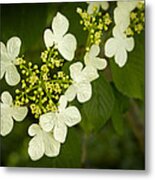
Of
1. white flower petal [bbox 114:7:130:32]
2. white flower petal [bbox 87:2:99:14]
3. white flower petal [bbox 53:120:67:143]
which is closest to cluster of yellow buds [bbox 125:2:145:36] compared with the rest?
white flower petal [bbox 114:7:130:32]

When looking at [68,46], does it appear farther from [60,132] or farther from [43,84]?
[60,132]

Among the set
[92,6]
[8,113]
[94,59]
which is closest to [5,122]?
[8,113]

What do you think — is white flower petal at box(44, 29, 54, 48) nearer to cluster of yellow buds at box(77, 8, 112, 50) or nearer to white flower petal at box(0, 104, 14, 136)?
cluster of yellow buds at box(77, 8, 112, 50)

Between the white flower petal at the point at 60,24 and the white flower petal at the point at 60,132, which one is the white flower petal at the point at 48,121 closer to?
the white flower petal at the point at 60,132

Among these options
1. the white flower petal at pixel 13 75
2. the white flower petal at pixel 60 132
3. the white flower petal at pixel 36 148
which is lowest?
the white flower petal at pixel 36 148

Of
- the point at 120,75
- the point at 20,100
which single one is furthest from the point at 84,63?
the point at 20,100

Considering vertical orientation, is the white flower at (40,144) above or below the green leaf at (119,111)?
below

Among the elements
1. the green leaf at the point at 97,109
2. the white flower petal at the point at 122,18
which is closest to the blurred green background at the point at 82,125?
the green leaf at the point at 97,109
